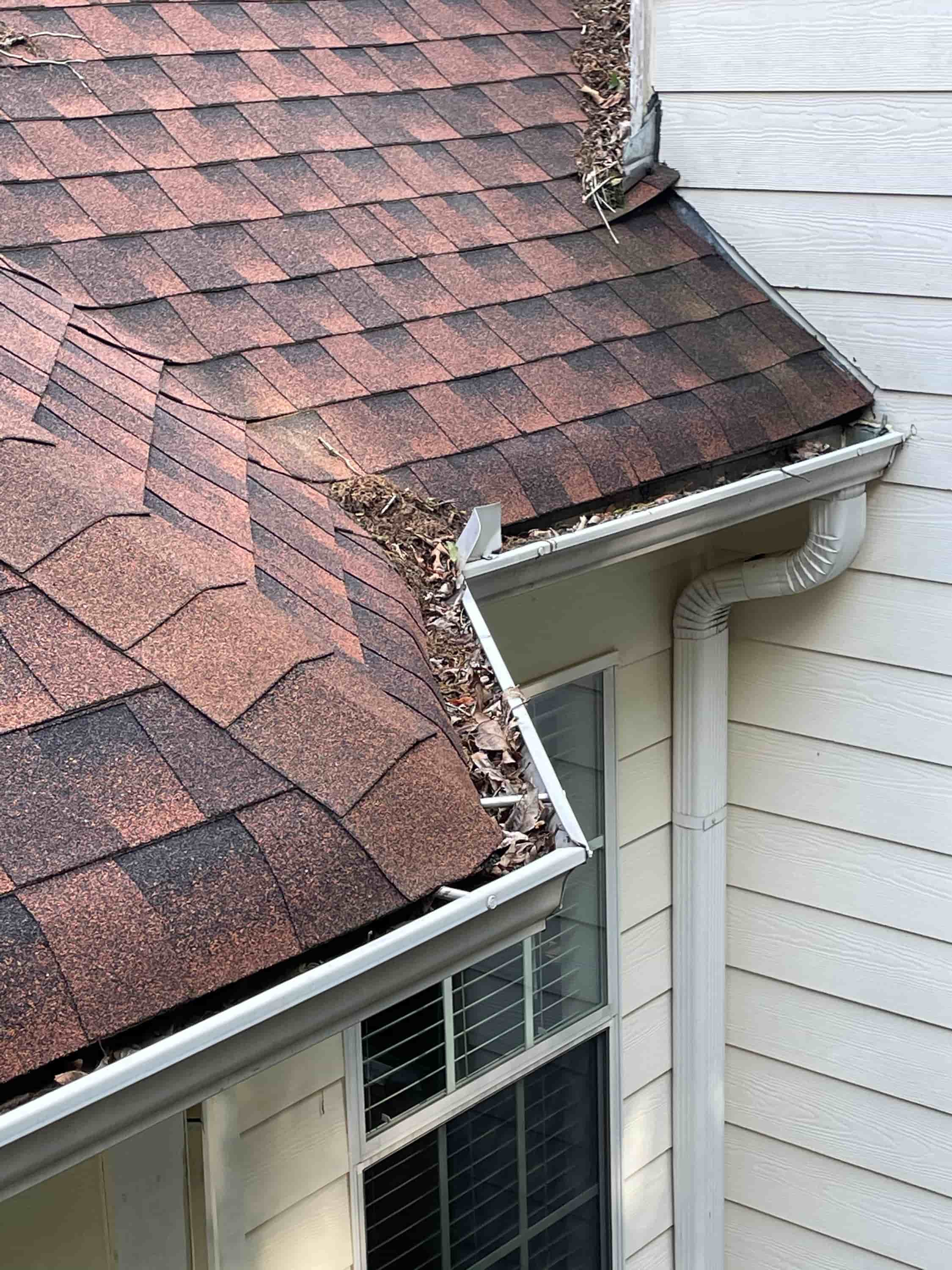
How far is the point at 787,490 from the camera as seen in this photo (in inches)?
141

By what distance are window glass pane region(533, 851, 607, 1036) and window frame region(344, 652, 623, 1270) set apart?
0.07ft

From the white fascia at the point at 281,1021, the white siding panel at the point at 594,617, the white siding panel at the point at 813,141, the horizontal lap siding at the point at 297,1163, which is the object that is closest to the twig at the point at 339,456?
the white siding panel at the point at 594,617

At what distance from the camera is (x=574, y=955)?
4125 millimetres

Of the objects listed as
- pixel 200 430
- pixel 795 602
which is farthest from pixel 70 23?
pixel 795 602

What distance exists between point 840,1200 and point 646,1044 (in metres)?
0.76

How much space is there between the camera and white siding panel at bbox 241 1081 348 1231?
3.20m

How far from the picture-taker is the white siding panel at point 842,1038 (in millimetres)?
4086

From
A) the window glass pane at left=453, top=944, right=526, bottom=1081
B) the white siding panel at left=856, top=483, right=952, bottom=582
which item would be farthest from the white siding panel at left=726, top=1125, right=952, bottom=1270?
the white siding panel at left=856, top=483, right=952, bottom=582

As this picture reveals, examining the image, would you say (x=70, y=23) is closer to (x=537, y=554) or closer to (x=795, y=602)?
(x=537, y=554)

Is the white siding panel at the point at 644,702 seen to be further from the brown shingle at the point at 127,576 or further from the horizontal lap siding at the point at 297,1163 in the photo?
the brown shingle at the point at 127,576

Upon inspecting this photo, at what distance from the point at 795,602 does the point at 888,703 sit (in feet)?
1.33

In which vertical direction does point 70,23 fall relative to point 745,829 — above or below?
above

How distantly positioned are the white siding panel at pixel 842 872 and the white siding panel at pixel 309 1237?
5.41 feet

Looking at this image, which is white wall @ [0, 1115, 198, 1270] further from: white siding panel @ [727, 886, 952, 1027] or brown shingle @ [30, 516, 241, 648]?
white siding panel @ [727, 886, 952, 1027]
